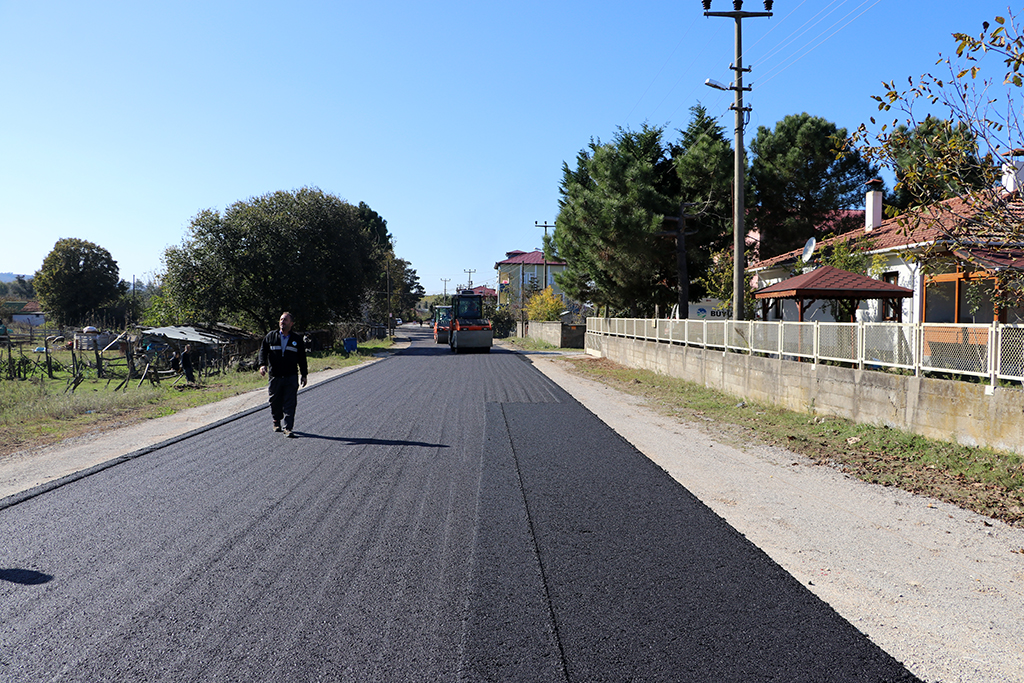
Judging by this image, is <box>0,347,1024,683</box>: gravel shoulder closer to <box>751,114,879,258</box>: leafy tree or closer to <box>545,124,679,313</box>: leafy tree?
<box>545,124,679,313</box>: leafy tree

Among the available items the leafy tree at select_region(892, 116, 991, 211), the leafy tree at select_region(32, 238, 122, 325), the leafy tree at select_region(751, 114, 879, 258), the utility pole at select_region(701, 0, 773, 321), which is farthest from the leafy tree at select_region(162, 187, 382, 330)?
the leafy tree at select_region(32, 238, 122, 325)

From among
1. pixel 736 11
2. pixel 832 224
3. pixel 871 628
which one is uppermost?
pixel 736 11

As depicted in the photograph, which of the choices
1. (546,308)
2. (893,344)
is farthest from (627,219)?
(546,308)

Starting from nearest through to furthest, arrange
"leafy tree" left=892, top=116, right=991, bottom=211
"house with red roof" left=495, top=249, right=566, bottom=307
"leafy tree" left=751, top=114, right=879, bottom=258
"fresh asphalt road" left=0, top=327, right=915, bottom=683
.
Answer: "fresh asphalt road" left=0, top=327, right=915, bottom=683
"leafy tree" left=892, top=116, right=991, bottom=211
"leafy tree" left=751, top=114, right=879, bottom=258
"house with red roof" left=495, top=249, right=566, bottom=307

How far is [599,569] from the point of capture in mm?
4723

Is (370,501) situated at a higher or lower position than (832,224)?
lower

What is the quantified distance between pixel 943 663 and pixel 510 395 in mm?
12652

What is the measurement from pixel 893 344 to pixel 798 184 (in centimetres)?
2546

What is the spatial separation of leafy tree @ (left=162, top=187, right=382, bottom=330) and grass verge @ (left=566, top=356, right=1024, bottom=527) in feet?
97.9

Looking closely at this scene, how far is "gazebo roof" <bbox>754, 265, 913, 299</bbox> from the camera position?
51.0 ft

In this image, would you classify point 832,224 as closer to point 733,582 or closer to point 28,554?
point 733,582

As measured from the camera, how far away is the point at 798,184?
3312 cm

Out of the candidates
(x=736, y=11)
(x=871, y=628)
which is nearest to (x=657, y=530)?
(x=871, y=628)

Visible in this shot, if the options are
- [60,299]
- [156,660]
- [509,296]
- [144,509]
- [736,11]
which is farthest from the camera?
[509,296]
